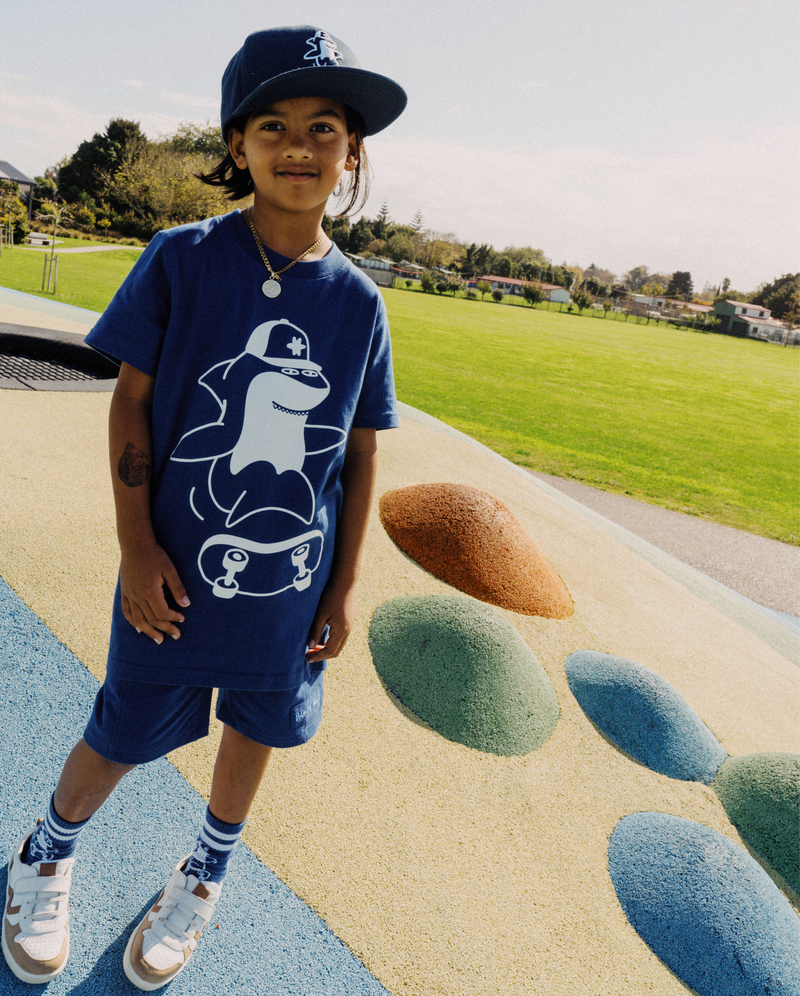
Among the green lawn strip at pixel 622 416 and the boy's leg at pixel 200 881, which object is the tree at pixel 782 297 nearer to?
the green lawn strip at pixel 622 416

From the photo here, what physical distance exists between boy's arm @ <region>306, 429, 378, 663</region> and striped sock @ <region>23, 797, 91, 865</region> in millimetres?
710

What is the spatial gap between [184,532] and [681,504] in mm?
9207

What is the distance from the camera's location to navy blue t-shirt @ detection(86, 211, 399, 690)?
1.33 metres

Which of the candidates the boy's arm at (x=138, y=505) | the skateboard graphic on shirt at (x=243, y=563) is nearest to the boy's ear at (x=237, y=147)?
the boy's arm at (x=138, y=505)

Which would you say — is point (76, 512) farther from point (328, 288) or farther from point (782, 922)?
point (782, 922)

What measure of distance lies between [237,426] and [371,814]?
→ 4.96 feet

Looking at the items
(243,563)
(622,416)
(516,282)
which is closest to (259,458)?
(243,563)

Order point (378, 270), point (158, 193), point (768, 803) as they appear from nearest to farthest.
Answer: point (768, 803) < point (158, 193) < point (378, 270)

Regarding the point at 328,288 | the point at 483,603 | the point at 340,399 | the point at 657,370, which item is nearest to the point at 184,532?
the point at 340,399

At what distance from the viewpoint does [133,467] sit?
53.9 inches

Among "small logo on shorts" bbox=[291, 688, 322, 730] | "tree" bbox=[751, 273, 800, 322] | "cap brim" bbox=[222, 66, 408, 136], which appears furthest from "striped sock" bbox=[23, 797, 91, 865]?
"tree" bbox=[751, 273, 800, 322]

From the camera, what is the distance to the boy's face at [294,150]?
4.56ft

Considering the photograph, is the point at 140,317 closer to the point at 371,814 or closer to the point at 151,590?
the point at 151,590

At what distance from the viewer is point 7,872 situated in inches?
69.2
